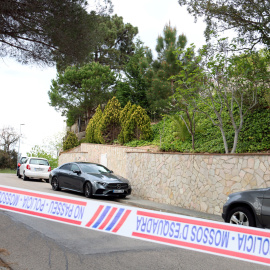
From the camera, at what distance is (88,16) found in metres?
9.15

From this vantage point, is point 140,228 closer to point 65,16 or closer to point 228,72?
point 65,16

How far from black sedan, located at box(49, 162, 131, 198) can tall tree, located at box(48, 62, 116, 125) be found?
18992 millimetres

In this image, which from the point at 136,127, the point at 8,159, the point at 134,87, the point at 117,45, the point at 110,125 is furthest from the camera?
the point at 8,159

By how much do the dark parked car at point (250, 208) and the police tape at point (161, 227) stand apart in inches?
117

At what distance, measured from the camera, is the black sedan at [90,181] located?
1286cm

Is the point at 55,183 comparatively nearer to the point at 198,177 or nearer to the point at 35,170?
the point at 35,170

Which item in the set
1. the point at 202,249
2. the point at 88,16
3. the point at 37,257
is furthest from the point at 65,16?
the point at 202,249

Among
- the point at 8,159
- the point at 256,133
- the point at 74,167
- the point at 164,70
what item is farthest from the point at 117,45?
the point at 256,133

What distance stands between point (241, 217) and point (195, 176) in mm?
4754

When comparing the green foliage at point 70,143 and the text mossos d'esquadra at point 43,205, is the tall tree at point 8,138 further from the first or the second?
the text mossos d'esquadra at point 43,205

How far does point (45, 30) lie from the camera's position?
897 cm

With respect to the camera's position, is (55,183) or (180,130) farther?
(180,130)

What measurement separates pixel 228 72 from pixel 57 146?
40.5m

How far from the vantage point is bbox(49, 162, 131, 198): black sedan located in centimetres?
1286
